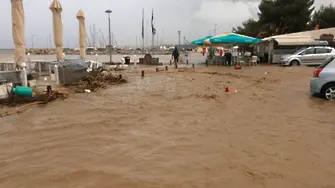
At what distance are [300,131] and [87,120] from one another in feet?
15.2

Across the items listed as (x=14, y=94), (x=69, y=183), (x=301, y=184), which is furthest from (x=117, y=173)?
(x=14, y=94)

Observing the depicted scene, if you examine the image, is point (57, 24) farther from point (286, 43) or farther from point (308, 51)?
point (286, 43)

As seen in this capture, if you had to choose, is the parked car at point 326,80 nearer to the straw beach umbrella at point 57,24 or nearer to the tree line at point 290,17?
the straw beach umbrella at point 57,24

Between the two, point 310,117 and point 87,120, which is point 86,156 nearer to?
point 87,120

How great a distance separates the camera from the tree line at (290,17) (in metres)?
37.2

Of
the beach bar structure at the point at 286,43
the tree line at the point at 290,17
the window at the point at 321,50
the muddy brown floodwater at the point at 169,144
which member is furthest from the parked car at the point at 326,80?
the tree line at the point at 290,17

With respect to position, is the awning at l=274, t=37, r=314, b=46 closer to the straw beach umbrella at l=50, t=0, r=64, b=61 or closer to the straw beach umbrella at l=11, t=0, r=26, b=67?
the straw beach umbrella at l=50, t=0, r=64, b=61

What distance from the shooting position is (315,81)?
8.70 metres

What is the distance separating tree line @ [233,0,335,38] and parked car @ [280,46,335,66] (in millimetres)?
18852

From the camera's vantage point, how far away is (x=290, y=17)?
37.4m

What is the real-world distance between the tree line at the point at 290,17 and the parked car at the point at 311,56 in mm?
18852

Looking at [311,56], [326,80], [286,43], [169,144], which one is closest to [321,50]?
[311,56]

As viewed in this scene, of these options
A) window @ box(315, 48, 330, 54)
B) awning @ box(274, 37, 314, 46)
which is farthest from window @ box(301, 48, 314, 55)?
awning @ box(274, 37, 314, 46)

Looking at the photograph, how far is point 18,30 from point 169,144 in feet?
25.7
